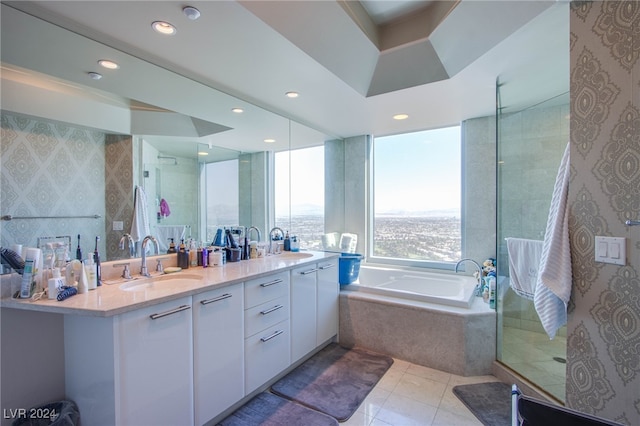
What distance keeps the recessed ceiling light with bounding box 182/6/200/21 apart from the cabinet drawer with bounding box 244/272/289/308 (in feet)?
5.09

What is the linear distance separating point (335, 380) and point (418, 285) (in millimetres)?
1653

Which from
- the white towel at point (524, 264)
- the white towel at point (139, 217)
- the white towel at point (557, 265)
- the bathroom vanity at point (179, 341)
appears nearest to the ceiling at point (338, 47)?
the white towel at point (139, 217)

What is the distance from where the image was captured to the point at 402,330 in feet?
8.64

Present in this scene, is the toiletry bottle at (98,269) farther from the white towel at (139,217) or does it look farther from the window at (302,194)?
the window at (302,194)

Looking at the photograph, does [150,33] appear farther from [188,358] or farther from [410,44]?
[188,358]

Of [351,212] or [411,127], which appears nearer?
[411,127]

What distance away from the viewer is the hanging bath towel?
212cm

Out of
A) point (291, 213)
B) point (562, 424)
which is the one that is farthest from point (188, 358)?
point (291, 213)

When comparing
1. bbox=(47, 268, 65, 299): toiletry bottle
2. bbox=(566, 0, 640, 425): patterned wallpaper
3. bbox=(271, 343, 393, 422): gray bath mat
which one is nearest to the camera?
bbox=(566, 0, 640, 425): patterned wallpaper

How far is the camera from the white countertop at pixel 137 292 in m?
1.27

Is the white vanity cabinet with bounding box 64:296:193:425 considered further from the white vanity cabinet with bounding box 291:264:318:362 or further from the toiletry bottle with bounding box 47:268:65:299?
the white vanity cabinet with bounding box 291:264:318:362

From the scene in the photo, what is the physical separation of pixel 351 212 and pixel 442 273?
141 cm

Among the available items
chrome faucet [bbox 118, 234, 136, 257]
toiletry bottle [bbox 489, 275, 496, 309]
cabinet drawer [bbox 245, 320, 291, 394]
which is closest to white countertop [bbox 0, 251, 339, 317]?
chrome faucet [bbox 118, 234, 136, 257]

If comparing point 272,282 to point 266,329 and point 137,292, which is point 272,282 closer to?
point 266,329
